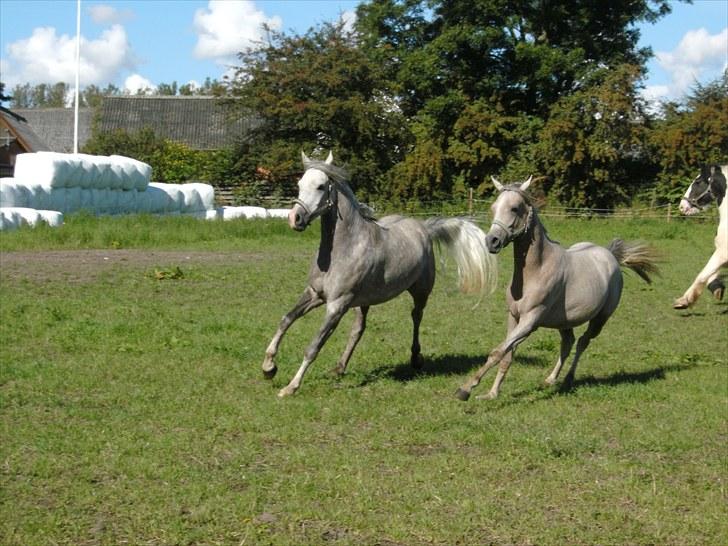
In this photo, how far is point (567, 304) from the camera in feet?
28.7

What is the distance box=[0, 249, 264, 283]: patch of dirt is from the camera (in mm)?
16250

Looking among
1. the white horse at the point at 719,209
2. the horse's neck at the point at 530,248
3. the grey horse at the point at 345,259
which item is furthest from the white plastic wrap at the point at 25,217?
the horse's neck at the point at 530,248

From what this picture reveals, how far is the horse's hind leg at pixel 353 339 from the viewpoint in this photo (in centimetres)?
940

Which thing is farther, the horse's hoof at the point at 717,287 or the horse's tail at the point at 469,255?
the horse's hoof at the point at 717,287

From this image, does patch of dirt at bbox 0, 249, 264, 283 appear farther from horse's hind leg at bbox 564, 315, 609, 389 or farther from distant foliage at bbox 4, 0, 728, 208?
distant foliage at bbox 4, 0, 728, 208

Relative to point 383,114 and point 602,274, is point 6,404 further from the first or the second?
point 383,114

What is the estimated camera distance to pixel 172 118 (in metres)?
68.0

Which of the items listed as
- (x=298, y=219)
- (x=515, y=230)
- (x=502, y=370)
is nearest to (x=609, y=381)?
(x=502, y=370)

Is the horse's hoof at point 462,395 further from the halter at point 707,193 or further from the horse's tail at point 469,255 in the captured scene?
the halter at point 707,193

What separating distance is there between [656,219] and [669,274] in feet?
54.4

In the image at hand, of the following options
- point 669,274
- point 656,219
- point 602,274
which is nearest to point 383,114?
point 656,219

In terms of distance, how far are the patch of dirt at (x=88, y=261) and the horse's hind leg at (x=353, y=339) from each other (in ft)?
24.5

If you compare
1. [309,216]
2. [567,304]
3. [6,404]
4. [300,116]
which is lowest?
[6,404]

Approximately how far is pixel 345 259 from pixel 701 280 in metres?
7.26
